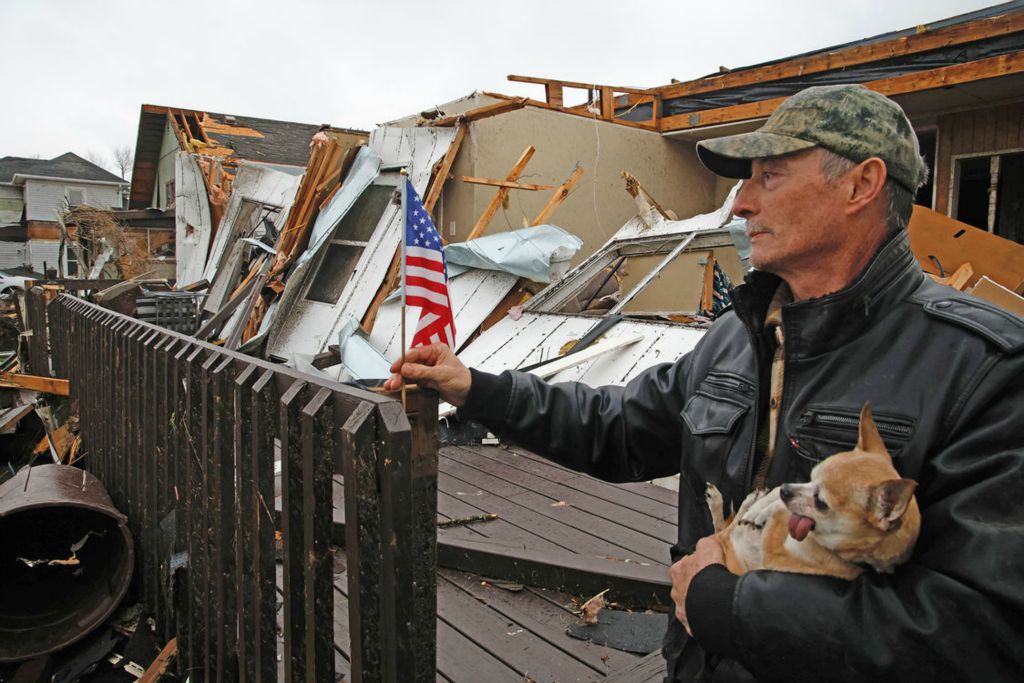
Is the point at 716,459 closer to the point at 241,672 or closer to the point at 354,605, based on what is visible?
the point at 354,605

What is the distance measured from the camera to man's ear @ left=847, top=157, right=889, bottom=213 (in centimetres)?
144

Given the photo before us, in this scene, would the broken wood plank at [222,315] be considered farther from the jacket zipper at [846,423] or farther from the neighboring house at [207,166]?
the jacket zipper at [846,423]

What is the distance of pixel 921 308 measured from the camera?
1.37 m

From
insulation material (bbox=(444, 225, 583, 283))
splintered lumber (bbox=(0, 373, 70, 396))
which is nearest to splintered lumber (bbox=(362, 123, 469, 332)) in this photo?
insulation material (bbox=(444, 225, 583, 283))

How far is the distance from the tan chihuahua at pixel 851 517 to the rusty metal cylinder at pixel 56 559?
3493 millimetres

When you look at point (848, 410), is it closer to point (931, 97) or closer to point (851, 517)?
point (851, 517)

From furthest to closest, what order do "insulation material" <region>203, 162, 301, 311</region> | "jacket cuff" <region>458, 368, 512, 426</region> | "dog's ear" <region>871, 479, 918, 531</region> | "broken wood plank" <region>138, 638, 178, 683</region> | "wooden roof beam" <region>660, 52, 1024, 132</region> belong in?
"insulation material" <region>203, 162, 301, 311</region>, "wooden roof beam" <region>660, 52, 1024, 132</region>, "broken wood plank" <region>138, 638, 178, 683</region>, "jacket cuff" <region>458, 368, 512, 426</region>, "dog's ear" <region>871, 479, 918, 531</region>

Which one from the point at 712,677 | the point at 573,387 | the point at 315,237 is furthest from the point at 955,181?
the point at 712,677

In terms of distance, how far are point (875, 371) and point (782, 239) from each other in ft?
1.18

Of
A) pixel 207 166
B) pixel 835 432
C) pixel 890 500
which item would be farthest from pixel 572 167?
pixel 207 166

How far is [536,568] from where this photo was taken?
3.08 metres

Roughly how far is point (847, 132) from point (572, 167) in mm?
8297

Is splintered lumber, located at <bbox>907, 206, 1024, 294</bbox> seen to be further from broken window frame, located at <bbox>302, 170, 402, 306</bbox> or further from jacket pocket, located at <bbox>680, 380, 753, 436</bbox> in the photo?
broken window frame, located at <bbox>302, 170, 402, 306</bbox>

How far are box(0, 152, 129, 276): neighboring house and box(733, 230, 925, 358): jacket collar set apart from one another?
143ft
